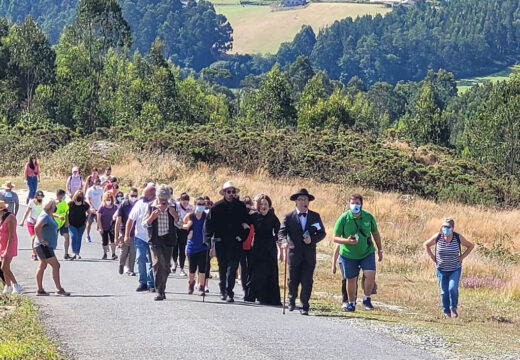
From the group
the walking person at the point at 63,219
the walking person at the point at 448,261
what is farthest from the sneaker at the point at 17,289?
the walking person at the point at 448,261

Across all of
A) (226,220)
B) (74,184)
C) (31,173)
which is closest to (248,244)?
(226,220)

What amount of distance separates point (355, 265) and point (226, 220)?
2104 millimetres

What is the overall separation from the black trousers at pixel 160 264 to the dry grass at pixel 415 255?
2.62m

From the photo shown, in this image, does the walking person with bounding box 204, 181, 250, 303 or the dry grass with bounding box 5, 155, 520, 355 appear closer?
the walking person with bounding box 204, 181, 250, 303

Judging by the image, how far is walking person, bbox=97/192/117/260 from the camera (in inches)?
792

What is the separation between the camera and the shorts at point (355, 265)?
14.7 meters

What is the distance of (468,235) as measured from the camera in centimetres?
2878

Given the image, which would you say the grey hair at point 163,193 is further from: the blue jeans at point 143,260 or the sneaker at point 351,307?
the sneaker at point 351,307

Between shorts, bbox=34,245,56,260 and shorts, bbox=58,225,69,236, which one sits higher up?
shorts, bbox=34,245,56,260

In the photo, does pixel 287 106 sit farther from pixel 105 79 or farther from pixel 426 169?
pixel 426 169

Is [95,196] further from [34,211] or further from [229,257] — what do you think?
[229,257]

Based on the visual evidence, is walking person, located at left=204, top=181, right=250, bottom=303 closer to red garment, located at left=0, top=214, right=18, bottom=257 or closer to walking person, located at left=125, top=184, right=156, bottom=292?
walking person, located at left=125, top=184, right=156, bottom=292

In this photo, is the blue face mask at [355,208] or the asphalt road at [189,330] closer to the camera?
the asphalt road at [189,330]

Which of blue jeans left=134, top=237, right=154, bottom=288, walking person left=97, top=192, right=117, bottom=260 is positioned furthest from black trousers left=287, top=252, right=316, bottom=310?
walking person left=97, top=192, right=117, bottom=260
